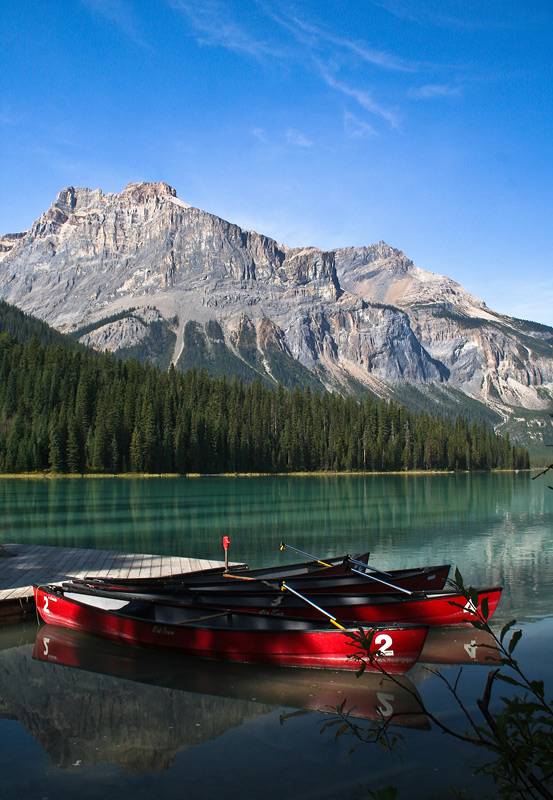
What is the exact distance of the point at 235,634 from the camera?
15.2 m

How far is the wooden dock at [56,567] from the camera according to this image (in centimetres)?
1891

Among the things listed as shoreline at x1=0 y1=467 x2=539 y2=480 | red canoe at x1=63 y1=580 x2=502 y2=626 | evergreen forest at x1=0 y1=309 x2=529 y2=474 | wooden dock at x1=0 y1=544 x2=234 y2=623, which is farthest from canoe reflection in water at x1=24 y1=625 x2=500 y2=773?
evergreen forest at x1=0 y1=309 x2=529 y2=474

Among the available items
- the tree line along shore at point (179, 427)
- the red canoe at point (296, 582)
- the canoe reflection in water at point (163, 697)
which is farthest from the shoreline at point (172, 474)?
the canoe reflection in water at point (163, 697)

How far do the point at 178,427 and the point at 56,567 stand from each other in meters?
103

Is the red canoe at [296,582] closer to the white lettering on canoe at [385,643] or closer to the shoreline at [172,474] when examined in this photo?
the white lettering on canoe at [385,643]

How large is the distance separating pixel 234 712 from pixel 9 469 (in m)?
107

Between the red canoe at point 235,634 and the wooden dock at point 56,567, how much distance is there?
7.11 ft

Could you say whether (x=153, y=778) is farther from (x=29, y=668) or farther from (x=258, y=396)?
(x=258, y=396)

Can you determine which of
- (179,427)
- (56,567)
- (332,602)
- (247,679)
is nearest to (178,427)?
(179,427)

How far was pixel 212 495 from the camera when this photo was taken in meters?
68.7

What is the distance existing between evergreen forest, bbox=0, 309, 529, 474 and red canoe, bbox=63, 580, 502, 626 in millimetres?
102135

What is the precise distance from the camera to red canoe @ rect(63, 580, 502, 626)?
1638 cm

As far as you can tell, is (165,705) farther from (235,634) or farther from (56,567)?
(56,567)

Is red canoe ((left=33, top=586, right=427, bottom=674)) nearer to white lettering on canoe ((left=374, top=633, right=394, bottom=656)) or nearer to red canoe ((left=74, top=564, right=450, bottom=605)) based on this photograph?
white lettering on canoe ((left=374, top=633, right=394, bottom=656))
